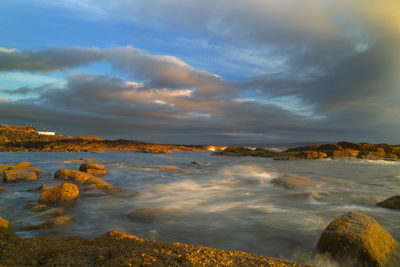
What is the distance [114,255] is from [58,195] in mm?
4472

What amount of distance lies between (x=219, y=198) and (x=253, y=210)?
1.67 metres

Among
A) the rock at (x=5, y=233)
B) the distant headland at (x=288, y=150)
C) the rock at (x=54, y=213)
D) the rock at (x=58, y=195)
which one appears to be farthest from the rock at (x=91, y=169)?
the distant headland at (x=288, y=150)

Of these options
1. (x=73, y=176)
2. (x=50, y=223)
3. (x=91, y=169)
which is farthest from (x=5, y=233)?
(x=91, y=169)

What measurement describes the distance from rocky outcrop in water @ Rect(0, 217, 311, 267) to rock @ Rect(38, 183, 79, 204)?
3020 mm

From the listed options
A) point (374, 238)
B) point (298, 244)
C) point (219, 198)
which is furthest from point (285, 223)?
point (219, 198)

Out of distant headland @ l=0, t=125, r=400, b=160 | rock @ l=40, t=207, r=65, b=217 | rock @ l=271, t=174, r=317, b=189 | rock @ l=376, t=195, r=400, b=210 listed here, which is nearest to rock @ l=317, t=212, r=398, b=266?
rock @ l=376, t=195, r=400, b=210

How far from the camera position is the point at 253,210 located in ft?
18.8

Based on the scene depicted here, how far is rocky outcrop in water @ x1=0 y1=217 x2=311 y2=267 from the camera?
6.97 feet

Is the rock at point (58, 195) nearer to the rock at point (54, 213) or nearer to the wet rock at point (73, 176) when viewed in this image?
the rock at point (54, 213)

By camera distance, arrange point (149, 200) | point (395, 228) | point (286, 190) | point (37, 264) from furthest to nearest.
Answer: point (286, 190) → point (149, 200) → point (395, 228) → point (37, 264)

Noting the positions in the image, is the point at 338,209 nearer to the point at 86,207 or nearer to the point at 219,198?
the point at 219,198

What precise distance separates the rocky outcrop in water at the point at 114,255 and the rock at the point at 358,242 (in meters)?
0.87

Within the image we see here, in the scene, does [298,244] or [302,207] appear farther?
[302,207]

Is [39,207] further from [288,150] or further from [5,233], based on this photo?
[288,150]
